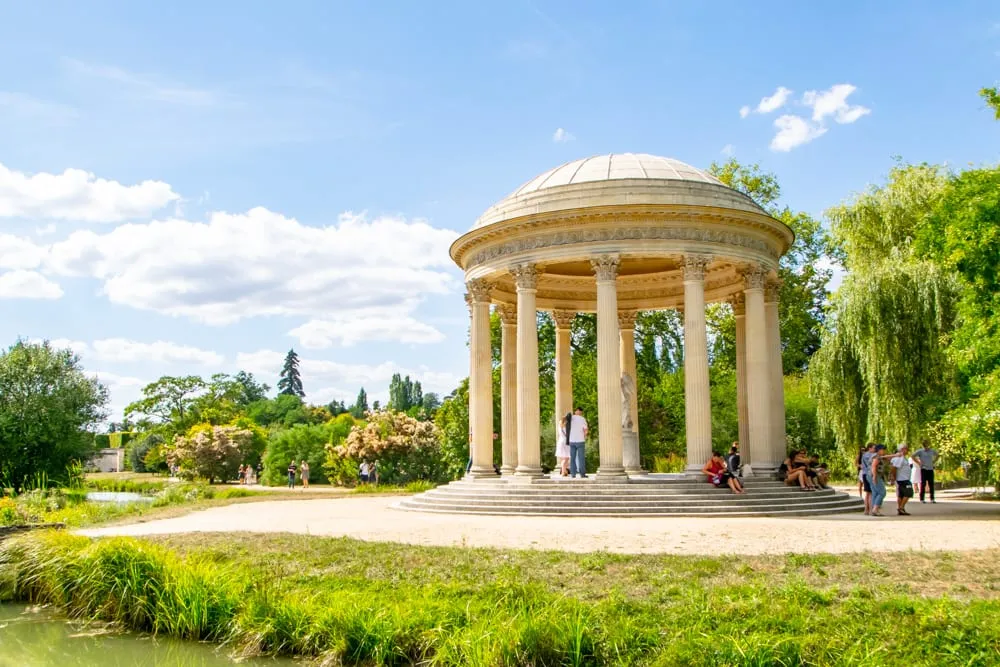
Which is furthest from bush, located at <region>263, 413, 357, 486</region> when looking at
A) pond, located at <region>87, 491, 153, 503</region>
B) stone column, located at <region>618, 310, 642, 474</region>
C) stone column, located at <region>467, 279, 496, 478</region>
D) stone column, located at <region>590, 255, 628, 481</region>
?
stone column, located at <region>590, 255, 628, 481</region>

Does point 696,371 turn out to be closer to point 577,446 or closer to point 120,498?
point 577,446

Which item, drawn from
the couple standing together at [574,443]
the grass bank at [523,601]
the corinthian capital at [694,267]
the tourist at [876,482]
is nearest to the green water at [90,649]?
the grass bank at [523,601]

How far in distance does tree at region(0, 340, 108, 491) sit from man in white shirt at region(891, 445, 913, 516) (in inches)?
1571

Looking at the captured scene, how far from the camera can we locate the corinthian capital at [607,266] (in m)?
31.5

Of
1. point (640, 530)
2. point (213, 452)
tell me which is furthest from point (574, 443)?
point (213, 452)

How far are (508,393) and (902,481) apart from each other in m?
17.6

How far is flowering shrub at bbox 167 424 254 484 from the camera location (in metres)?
87.1

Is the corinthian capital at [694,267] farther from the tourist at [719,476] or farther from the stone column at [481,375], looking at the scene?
the stone column at [481,375]

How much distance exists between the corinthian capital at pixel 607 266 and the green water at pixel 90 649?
20169 millimetres

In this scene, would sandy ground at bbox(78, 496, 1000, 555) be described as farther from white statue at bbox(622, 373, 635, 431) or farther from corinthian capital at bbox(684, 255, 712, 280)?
white statue at bbox(622, 373, 635, 431)

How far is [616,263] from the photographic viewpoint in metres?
31.6

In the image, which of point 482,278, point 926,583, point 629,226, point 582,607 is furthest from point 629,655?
point 482,278

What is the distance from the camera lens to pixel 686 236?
31.8 m

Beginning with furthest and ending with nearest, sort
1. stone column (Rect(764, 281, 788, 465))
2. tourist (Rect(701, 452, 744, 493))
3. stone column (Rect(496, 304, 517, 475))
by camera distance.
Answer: stone column (Rect(496, 304, 517, 475)) < stone column (Rect(764, 281, 788, 465)) < tourist (Rect(701, 452, 744, 493))
